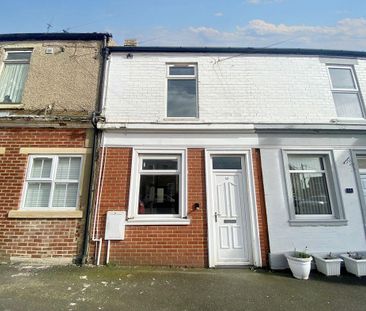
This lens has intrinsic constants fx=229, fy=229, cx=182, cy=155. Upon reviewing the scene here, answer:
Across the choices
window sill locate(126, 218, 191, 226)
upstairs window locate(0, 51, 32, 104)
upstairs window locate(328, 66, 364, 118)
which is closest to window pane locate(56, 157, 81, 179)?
window sill locate(126, 218, 191, 226)

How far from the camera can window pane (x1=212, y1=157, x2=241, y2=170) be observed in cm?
621

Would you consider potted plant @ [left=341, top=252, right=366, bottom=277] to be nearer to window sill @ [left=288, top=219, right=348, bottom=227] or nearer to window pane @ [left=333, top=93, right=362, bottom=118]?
window sill @ [left=288, top=219, right=348, bottom=227]

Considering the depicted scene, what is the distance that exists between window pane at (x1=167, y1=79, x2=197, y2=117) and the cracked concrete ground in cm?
416

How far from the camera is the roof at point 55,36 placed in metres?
7.00

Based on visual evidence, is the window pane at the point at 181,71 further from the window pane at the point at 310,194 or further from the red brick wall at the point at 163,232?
the window pane at the point at 310,194

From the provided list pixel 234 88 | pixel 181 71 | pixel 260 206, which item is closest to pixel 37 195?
pixel 181 71

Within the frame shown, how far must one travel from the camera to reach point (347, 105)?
6898mm

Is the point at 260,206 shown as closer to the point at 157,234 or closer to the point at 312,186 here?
the point at 312,186

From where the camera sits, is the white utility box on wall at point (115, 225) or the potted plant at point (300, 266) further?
the white utility box on wall at point (115, 225)

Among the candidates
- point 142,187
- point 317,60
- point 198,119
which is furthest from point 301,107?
point 142,187

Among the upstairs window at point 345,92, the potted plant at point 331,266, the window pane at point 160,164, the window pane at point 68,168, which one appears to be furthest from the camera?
the upstairs window at point 345,92

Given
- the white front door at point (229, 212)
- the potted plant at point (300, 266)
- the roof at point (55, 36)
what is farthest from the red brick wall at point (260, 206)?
the roof at point (55, 36)

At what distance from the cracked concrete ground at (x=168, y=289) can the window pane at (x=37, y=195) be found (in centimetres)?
141

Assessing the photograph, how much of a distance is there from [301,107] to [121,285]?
6.41m
